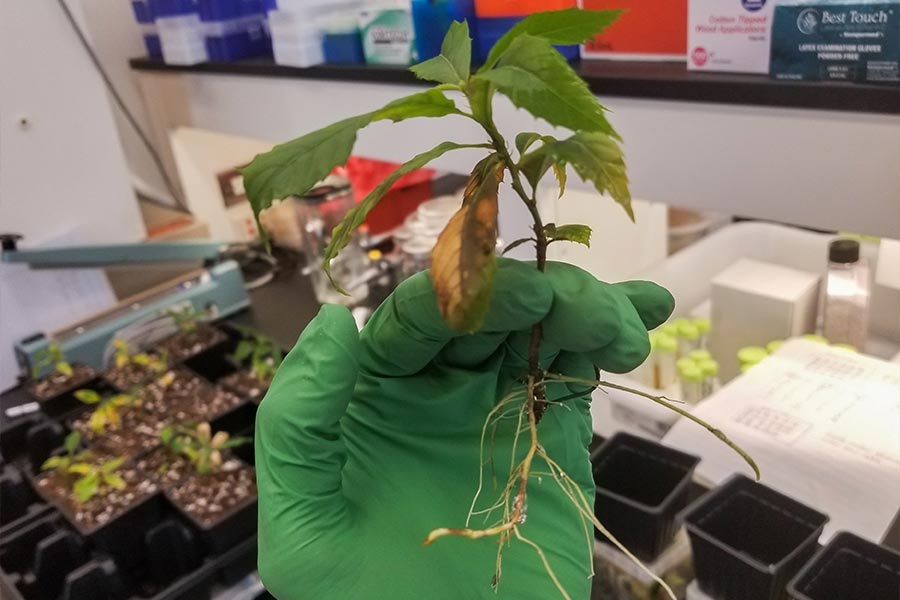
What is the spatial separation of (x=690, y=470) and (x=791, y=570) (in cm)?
18

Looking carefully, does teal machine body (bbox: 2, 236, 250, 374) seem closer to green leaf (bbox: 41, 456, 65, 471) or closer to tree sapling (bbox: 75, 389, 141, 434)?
tree sapling (bbox: 75, 389, 141, 434)

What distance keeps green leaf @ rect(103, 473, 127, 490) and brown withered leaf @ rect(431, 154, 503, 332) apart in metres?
0.94

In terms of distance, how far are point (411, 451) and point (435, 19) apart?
791 millimetres

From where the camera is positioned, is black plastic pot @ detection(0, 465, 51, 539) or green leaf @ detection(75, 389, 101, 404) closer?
black plastic pot @ detection(0, 465, 51, 539)

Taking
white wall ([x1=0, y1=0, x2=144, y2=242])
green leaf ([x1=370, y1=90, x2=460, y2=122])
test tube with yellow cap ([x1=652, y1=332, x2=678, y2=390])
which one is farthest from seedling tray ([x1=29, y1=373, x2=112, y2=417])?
green leaf ([x1=370, y1=90, x2=460, y2=122])

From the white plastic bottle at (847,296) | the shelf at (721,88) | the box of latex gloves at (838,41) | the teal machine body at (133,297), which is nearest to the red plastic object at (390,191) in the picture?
the teal machine body at (133,297)

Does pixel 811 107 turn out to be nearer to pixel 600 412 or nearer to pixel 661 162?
pixel 661 162

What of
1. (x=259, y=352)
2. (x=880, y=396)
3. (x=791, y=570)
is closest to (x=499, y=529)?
(x=791, y=570)

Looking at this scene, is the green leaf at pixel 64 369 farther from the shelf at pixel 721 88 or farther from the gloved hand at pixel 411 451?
the gloved hand at pixel 411 451

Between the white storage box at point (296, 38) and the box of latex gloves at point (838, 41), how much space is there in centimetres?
94

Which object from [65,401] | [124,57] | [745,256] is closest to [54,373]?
[65,401]

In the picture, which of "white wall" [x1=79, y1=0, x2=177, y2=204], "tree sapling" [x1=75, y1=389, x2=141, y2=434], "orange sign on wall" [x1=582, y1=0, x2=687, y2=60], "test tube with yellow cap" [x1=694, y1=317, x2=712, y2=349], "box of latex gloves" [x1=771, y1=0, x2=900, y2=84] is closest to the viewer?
"box of latex gloves" [x1=771, y1=0, x2=900, y2=84]

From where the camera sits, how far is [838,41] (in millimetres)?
781

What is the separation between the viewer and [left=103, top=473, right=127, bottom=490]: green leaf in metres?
1.15
